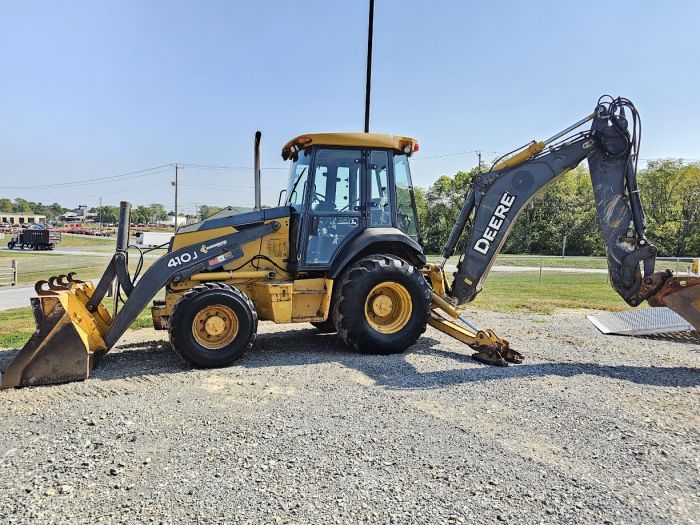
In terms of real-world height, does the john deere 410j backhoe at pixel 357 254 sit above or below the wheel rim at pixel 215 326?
above

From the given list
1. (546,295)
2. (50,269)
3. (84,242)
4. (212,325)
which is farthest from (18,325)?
(84,242)

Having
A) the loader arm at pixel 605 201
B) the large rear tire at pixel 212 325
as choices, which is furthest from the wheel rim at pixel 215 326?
the loader arm at pixel 605 201

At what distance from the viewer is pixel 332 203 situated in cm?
724

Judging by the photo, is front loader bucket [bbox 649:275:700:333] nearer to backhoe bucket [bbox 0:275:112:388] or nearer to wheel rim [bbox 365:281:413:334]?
wheel rim [bbox 365:281:413:334]

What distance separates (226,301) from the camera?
6402 mm

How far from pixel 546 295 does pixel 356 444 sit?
40.9 ft

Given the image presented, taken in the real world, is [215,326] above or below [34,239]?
below

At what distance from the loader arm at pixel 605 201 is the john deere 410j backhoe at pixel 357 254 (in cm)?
1

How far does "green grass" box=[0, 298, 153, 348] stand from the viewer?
8219 millimetres

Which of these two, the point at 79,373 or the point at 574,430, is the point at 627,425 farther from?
the point at 79,373

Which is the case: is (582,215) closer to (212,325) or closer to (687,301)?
(687,301)

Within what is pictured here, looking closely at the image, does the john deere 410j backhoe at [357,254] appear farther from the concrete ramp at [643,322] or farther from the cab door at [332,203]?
the concrete ramp at [643,322]

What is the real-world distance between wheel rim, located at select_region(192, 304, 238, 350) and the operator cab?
1240 mm

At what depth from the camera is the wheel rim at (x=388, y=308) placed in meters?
7.21
